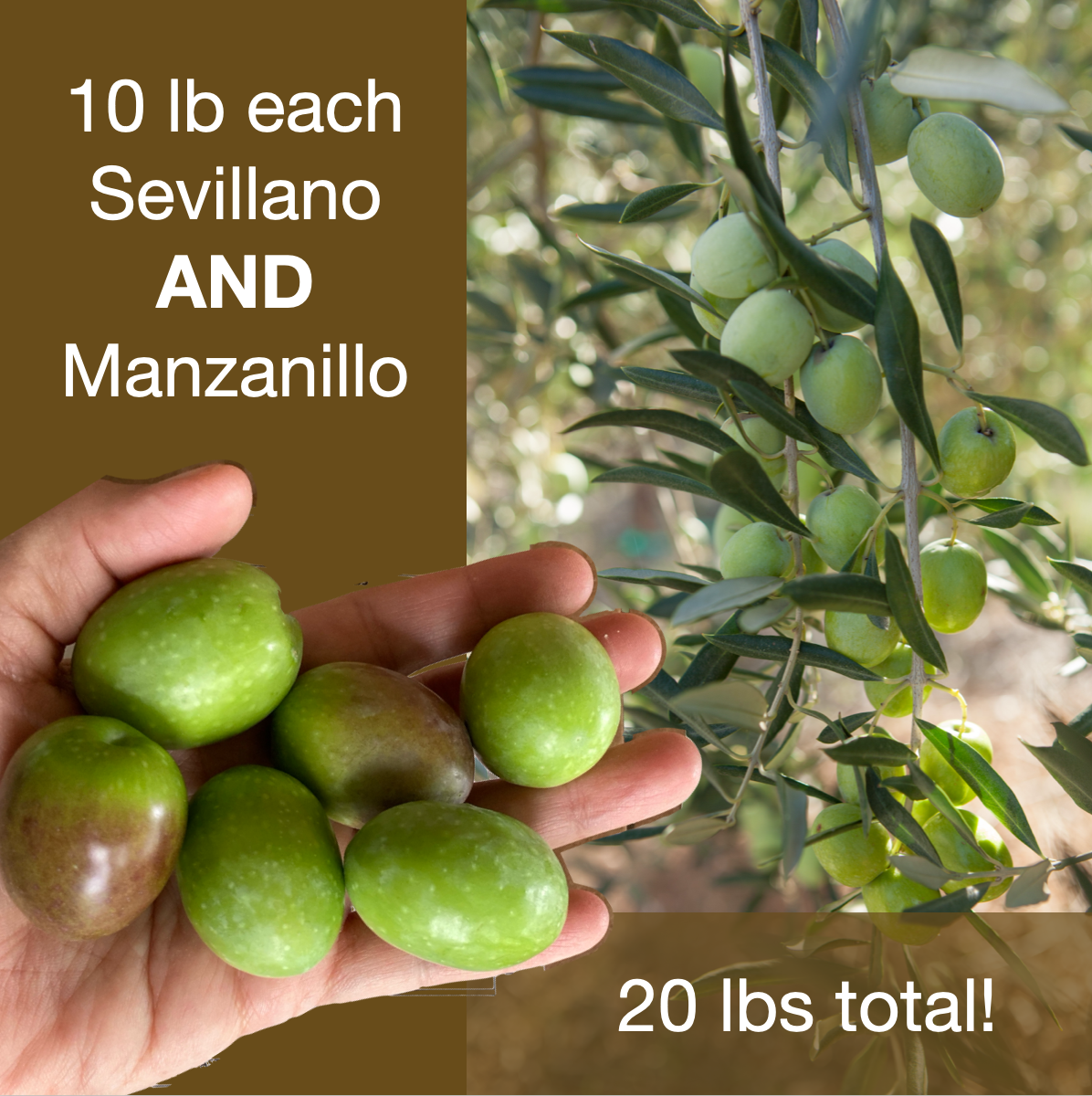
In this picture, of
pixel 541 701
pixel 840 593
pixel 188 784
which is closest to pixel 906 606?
pixel 840 593

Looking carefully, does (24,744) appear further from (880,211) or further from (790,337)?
(880,211)

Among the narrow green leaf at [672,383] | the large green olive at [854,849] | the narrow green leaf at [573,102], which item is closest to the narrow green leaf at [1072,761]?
the large green olive at [854,849]

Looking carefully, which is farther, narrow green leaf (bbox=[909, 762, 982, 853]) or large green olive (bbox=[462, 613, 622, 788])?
large green olive (bbox=[462, 613, 622, 788])

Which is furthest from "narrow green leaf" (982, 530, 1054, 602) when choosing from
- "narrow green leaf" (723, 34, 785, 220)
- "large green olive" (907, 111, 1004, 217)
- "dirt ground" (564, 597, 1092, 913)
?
"dirt ground" (564, 597, 1092, 913)

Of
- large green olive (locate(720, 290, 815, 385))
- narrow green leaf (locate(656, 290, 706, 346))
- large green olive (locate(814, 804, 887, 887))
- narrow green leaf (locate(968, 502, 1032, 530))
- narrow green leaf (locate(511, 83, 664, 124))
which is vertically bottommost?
large green olive (locate(814, 804, 887, 887))

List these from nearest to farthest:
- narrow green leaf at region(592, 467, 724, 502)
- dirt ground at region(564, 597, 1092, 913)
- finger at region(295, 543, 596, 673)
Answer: narrow green leaf at region(592, 467, 724, 502)
finger at region(295, 543, 596, 673)
dirt ground at region(564, 597, 1092, 913)

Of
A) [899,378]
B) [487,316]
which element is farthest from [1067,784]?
[487,316]

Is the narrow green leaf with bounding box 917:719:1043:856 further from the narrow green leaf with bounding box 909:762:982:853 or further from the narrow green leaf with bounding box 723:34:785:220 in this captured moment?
the narrow green leaf with bounding box 723:34:785:220

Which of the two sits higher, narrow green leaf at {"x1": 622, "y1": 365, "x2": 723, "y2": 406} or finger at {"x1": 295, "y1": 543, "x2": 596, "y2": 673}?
narrow green leaf at {"x1": 622, "y1": 365, "x2": 723, "y2": 406}
